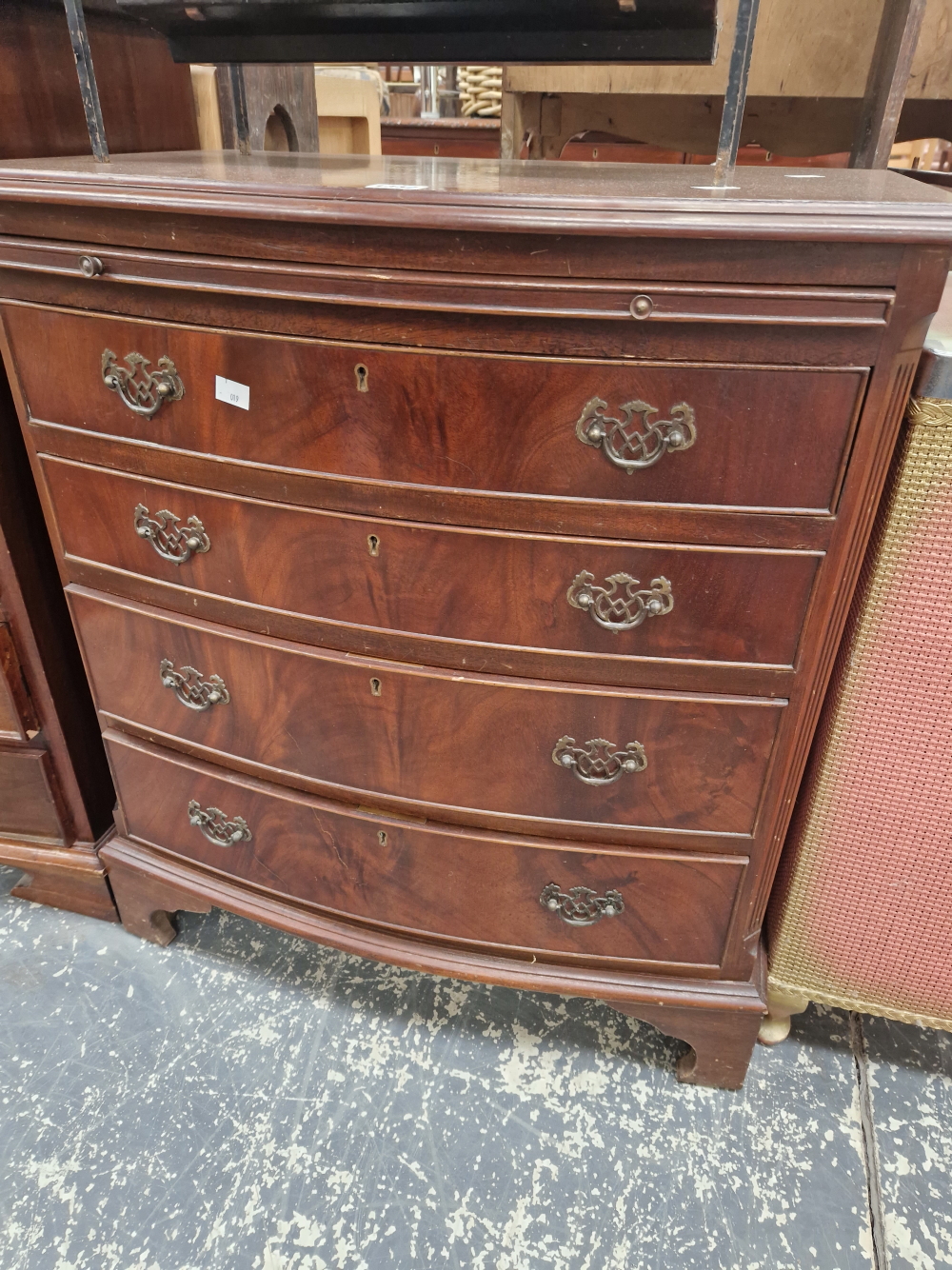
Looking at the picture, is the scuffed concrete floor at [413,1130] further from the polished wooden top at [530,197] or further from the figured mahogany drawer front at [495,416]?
the polished wooden top at [530,197]

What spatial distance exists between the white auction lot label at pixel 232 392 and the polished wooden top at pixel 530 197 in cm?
16

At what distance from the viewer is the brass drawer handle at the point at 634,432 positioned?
2.57ft

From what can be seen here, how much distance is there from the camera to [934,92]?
4.70 ft

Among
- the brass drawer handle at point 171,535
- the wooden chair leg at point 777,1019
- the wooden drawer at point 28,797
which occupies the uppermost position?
the brass drawer handle at point 171,535

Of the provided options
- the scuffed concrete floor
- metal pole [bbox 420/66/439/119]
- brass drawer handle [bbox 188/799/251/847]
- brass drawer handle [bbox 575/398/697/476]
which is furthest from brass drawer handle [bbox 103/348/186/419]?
metal pole [bbox 420/66/439/119]

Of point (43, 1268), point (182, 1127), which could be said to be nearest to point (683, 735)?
point (182, 1127)

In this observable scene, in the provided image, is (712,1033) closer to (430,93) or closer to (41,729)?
(41,729)

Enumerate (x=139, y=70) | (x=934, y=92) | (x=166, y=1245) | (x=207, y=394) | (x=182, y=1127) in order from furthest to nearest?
(x=934, y=92) < (x=139, y=70) < (x=182, y=1127) < (x=166, y=1245) < (x=207, y=394)

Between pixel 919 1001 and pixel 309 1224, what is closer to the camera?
pixel 309 1224

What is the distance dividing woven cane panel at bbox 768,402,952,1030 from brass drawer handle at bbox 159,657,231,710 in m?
0.79

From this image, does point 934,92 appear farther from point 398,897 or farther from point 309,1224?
point 309,1224

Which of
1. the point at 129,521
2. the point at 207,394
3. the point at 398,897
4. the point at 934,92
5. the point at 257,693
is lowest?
the point at 398,897

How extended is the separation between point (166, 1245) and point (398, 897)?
0.49 m

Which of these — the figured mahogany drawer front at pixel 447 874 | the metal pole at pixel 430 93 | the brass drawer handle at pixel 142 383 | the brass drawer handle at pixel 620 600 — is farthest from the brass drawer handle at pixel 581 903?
the metal pole at pixel 430 93
